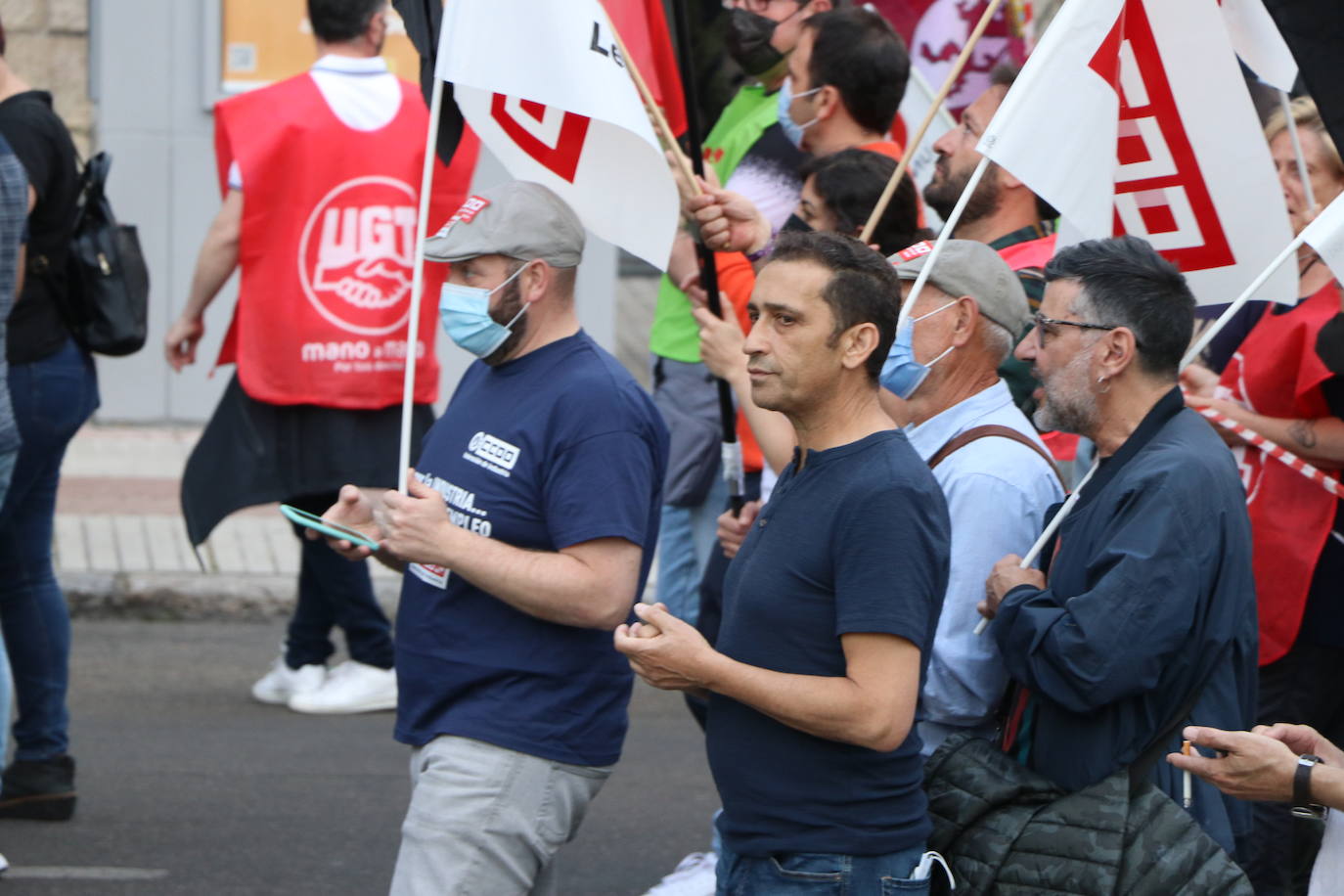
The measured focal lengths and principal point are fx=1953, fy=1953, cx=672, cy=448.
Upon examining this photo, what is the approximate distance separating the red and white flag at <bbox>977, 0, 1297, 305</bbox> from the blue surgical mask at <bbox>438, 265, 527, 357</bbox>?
3.18 feet

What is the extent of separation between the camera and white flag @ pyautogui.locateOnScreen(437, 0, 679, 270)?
145 inches

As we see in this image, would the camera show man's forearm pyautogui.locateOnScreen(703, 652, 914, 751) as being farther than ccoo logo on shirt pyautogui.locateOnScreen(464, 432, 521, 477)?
No

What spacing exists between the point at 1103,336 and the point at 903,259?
22.9 inches

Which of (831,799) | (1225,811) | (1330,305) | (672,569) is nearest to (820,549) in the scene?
(831,799)

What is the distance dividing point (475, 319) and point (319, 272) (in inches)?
112

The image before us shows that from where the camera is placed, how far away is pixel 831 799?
3.00 m

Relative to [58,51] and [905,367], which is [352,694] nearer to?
[905,367]

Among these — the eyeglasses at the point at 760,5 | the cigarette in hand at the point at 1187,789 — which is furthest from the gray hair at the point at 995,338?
the eyeglasses at the point at 760,5

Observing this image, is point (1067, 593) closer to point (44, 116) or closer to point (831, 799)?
point (831, 799)

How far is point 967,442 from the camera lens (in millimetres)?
3541

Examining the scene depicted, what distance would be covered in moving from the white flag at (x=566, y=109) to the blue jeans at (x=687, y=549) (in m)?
1.70

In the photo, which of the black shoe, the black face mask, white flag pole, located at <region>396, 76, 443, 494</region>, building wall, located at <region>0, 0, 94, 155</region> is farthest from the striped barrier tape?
building wall, located at <region>0, 0, 94, 155</region>

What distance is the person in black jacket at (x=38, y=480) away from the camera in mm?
5320

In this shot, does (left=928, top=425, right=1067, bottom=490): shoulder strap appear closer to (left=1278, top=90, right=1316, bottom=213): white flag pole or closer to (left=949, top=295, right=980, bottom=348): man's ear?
(left=949, top=295, right=980, bottom=348): man's ear
